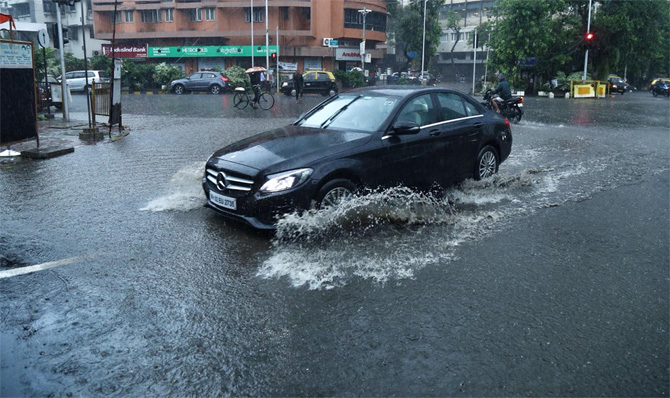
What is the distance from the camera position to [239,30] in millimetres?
57000

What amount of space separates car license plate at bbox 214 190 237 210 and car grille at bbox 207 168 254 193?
0.07 m

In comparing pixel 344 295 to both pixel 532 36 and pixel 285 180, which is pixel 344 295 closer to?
pixel 285 180

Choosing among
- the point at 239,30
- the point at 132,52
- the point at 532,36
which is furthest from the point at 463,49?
the point at 132,52

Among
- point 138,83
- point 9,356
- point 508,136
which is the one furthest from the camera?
point 138,83

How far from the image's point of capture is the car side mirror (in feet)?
21.1

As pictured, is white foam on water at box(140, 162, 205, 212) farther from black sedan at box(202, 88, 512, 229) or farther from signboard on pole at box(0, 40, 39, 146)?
signboard on pole at box(0, 40, 39, 146)

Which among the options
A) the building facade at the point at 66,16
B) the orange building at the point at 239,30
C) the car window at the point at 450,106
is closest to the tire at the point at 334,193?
the car window at the point at 450,106

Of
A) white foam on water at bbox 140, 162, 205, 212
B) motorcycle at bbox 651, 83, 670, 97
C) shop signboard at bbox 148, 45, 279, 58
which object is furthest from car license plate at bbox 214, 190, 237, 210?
shop signboard at bbox 148, 45, 279, 58

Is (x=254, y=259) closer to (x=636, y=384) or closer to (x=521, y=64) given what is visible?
(x=636, y=384)

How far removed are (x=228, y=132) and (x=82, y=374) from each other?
40.5 ft

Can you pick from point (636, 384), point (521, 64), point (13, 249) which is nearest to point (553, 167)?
point (636, 384)

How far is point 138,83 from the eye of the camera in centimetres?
4556

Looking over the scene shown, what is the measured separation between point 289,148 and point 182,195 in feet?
7.83

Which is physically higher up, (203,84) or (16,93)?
(203,84)
